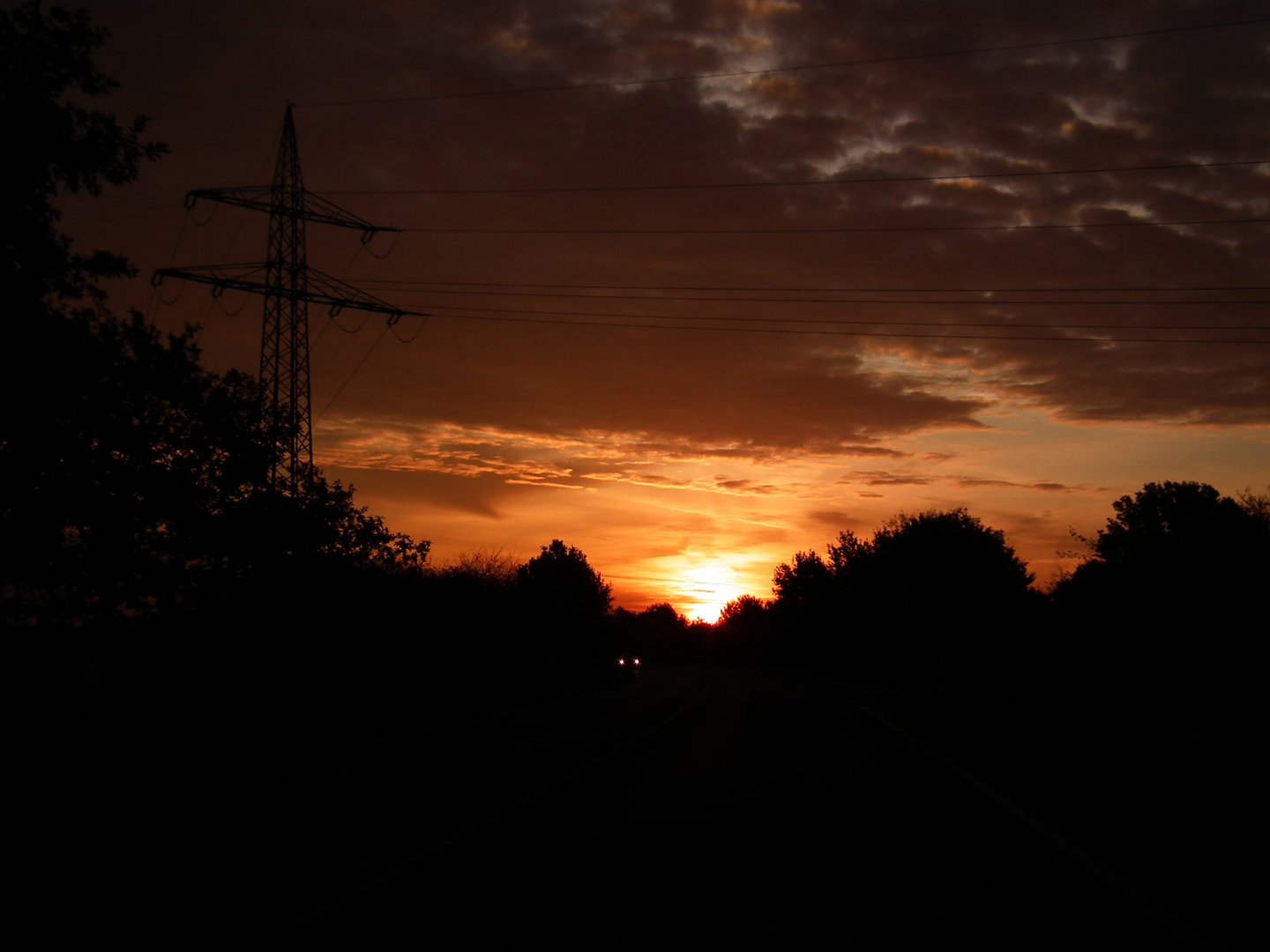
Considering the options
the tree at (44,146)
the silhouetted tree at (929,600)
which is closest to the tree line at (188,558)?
the tree at (44,146)

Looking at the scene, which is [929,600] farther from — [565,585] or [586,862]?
[586,862]

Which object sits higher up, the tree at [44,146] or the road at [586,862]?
the tree at [44,146]

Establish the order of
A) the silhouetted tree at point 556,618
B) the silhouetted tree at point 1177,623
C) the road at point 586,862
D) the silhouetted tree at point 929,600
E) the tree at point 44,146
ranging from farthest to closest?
1. the silhouetted tree at point 929,600
2. the silhouetted tree at point 556,618
3. the silhouetted tree at point 1177,623
4. the tree at point 44,146
5. the road at point 586,862

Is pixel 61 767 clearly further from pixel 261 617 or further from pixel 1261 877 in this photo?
pixel 1261 877

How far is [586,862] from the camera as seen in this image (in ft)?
30.1

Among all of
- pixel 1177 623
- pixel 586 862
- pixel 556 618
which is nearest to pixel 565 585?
pixel 556 618

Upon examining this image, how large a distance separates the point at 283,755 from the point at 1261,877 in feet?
55.4

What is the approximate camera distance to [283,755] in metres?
20.5

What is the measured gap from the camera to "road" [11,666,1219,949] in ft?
22.8

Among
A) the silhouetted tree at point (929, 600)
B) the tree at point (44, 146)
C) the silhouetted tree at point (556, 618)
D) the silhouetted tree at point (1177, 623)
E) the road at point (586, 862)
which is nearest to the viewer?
the road at point (586, 862)

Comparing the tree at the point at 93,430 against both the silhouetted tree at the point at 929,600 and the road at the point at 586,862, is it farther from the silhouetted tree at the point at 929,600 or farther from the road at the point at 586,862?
the silhouetted tree at the point at 929,600

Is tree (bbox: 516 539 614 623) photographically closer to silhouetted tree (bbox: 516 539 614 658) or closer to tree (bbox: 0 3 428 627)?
silhouetted tree (bbox: 516 539 614 658)

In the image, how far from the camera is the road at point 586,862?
6.96 m

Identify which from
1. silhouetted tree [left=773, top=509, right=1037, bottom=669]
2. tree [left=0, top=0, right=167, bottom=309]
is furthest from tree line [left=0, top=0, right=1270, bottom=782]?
silhouetted tree [left=773, top=509, right=1037, bottom=669]
